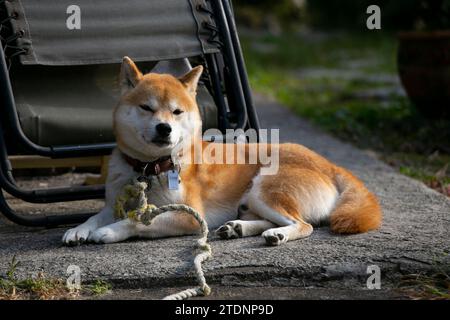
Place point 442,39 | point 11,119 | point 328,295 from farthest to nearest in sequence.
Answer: point 442,39
point 11,119
point 328,295

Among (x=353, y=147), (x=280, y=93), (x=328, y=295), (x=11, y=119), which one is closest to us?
(x=328, y=295)

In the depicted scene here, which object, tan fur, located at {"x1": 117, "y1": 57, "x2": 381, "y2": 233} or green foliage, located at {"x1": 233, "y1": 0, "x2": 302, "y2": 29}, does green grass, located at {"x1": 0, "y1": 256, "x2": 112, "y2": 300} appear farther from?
green foliage, located at {"x1": 233, "y1": 0, "x2": 302, "y2": 29}

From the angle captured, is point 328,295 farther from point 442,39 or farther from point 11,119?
point 442,39

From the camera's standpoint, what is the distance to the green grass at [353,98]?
19.8 feet

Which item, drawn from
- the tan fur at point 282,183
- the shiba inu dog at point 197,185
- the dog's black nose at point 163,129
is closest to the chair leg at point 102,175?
the shiba inu dog at point 197,185

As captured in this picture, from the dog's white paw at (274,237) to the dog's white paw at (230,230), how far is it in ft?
0.64

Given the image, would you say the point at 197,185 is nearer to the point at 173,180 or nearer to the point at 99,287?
the point at 173,180

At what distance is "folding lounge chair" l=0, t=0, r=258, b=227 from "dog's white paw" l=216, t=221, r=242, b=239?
2.35 feet

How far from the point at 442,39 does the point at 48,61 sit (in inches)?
162

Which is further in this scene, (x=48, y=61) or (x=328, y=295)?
(x=48, y=61)

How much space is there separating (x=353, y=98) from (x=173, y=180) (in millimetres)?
5805

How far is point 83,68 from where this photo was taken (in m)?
4.20

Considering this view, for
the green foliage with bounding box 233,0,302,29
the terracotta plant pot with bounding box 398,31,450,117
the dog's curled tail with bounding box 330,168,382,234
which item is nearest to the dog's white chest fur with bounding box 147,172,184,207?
the dog's curled tail with bounding box 330,168,382,234

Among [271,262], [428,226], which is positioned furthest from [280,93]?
[271,262]
